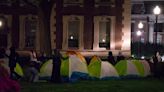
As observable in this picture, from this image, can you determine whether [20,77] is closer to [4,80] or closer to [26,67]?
[26,67]

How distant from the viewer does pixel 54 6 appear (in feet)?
136

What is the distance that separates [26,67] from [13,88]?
15115mm

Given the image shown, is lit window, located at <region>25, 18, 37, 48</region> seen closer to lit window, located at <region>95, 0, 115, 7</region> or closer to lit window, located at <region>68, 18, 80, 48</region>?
lit window, located at <region>68, 18, 80, 48</region>

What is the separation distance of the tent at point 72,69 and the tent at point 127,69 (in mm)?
2447

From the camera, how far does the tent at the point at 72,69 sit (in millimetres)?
27281

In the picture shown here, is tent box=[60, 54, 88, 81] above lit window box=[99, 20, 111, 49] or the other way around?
the other way around

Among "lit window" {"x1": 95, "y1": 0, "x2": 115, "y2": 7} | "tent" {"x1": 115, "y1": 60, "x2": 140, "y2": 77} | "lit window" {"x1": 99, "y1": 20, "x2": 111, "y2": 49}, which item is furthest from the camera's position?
"lit window" {"x1": 95, "y1": 0, "x2": 115, "y2": 7}

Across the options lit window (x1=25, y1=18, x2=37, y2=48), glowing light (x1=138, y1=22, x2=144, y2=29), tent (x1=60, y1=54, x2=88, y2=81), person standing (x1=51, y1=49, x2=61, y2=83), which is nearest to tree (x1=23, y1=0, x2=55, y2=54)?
lit window (x1=25, y1=18, x2=37, y2=48)

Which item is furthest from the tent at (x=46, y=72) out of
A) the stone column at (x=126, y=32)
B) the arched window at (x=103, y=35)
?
the stone column at (x=126, y=32)

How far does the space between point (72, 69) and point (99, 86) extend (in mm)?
2812

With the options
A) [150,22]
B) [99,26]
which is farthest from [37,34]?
[150,22]

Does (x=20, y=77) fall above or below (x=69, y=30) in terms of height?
below

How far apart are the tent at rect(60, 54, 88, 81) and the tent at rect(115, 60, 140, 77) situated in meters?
2.45

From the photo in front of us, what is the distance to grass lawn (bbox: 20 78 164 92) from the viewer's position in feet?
77.8
